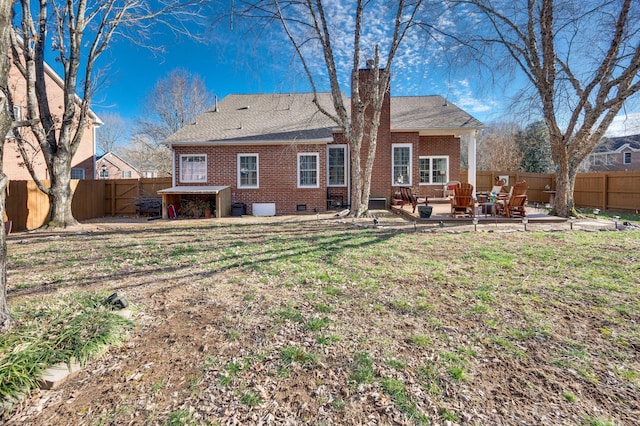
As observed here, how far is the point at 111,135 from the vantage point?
1471 inches

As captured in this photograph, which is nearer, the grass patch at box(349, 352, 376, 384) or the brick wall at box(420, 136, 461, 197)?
the grass patch at box(349, 352, 376, 384)

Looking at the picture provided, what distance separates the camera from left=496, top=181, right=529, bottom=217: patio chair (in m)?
9.35

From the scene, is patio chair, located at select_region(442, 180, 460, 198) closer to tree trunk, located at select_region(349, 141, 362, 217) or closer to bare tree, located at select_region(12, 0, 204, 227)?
tree trunk, located at select_region(349, 141, 362, 217)

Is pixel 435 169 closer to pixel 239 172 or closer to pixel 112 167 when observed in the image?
pixel 239 172

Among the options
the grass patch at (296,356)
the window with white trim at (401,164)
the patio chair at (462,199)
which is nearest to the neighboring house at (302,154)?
the window with white trim at (401,164)

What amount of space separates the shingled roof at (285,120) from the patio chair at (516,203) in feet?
17.8

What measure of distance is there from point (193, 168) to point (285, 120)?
16.6 feet

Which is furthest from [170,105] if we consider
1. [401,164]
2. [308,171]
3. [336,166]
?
[401,164]

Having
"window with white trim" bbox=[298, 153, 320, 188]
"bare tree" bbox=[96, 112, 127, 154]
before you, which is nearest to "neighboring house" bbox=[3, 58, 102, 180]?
"window with white trim" bbox=[298, 153, 320, 188]

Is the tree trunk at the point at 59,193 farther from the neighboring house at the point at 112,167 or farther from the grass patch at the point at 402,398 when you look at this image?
the neighboring house at the point at 112,167

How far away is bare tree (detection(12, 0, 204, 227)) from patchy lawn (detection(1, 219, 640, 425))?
5.27m

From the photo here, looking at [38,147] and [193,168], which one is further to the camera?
[193,168]

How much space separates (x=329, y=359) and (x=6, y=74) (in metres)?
4.11

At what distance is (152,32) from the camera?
10938 mm
